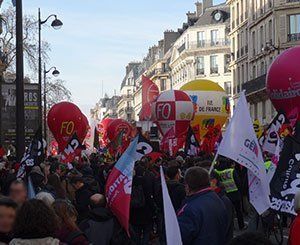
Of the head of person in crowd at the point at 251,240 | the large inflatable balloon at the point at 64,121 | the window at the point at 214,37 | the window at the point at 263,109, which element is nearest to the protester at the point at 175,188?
the head of person in crowd at the point at 251,240

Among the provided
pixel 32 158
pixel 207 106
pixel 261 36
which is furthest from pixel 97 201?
pixel 261 36

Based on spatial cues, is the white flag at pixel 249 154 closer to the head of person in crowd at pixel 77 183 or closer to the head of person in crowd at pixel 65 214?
the head of person in crowd at pixel 77 183

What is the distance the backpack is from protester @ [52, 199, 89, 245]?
505 centimetres

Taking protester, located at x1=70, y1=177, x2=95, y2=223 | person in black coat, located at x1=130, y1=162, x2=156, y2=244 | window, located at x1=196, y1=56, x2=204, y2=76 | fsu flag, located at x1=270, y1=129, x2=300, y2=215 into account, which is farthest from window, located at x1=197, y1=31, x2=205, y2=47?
fsu flag, located at x1=270, y1=129, x2=300, y2=215

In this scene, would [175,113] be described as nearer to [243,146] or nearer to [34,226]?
[243,146]

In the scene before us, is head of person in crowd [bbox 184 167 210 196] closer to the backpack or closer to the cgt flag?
the cgt flag

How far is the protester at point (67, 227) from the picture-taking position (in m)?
5.96

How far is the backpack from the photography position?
1138 cm

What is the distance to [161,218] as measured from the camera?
507 inches

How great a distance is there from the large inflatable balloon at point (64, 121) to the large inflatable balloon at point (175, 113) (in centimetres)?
413

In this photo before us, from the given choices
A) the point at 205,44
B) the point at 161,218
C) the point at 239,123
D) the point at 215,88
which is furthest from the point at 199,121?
the point at 205,44

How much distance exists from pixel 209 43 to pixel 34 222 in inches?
3356

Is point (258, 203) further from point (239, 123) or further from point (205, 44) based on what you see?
point (205, 44)

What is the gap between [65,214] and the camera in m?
6.20
